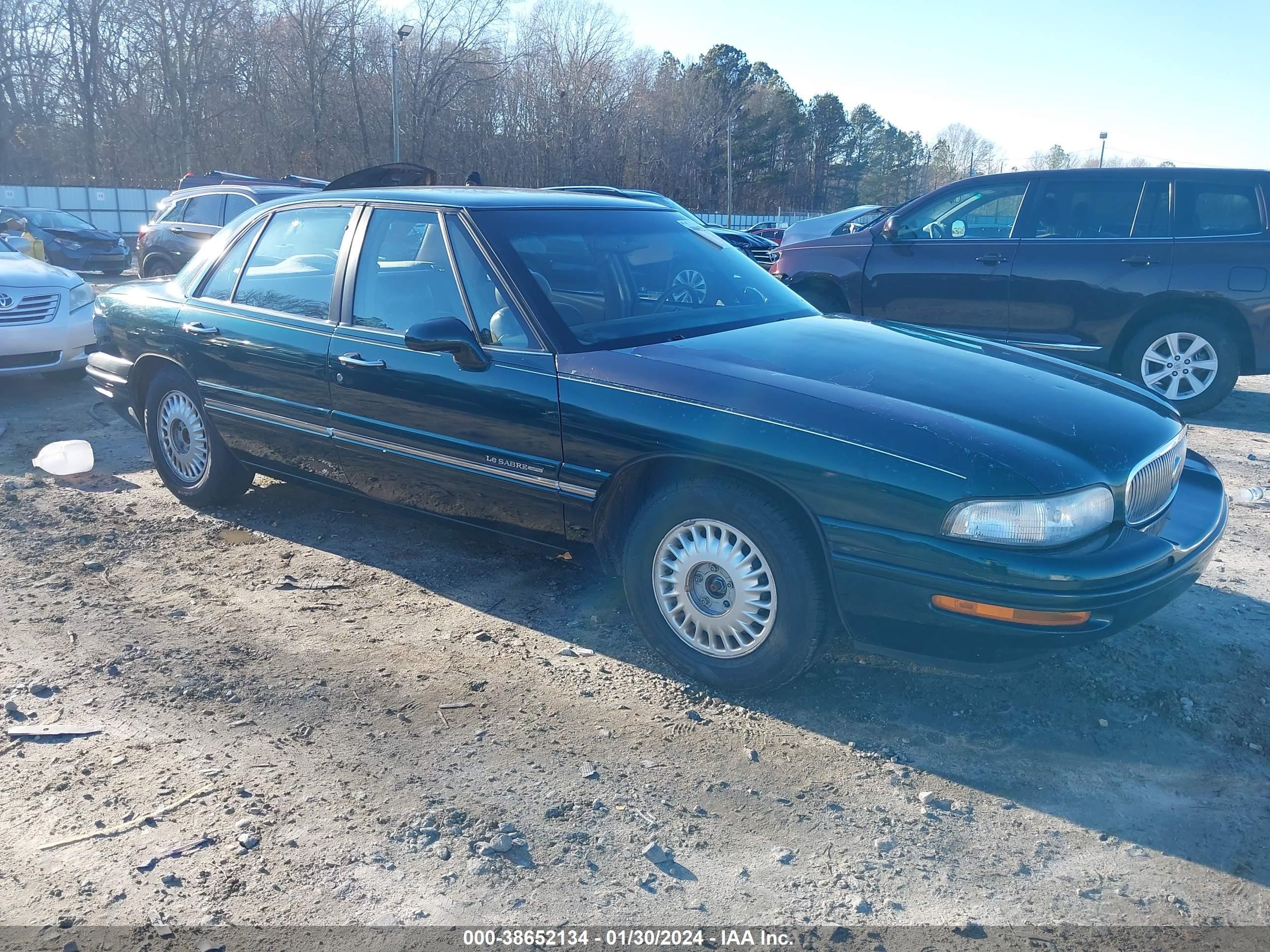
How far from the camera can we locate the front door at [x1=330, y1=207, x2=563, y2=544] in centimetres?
372

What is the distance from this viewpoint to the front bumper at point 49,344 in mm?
7969

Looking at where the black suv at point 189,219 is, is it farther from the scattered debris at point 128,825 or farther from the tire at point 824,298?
the scattered debris at point 128,825

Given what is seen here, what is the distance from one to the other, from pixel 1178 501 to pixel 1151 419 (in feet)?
0.99

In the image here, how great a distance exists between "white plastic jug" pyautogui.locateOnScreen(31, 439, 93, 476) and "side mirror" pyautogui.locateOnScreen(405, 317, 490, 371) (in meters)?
3.48

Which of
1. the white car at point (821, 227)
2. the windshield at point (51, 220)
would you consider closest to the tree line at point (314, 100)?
the windshield at point (51, 220)

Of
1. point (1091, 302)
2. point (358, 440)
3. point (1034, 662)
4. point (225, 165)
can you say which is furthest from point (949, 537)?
point (225, 165)

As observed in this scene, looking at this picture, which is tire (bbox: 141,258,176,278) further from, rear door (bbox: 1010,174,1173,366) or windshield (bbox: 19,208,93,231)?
rear door (bbox: 1010,174,1173,366)

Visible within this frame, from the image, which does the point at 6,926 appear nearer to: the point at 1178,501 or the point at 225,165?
the point at 1178,501

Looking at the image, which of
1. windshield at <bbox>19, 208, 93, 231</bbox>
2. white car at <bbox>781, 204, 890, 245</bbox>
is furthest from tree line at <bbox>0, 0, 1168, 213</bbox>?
white car at <bbox>781, 204, 890, 245</bbox>

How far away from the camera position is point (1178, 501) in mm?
3502

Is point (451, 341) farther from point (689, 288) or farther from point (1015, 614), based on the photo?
point (1015, 614)

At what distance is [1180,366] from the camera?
24.7 ft

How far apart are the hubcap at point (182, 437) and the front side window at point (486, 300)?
6.69ft

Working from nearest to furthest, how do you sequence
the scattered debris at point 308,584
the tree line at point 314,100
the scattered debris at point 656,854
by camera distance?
the scattered debris at point 656,854
the scattered debris at point 308,584
the tree line at point 314,100
